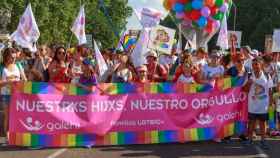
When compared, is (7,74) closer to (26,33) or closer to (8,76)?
(8,76)

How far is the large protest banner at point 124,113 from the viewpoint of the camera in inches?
395

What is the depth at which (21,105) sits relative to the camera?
32.8 feet

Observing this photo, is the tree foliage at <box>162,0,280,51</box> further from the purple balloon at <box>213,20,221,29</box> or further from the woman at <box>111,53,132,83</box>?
the woman at <box>111,53,132,83</box>

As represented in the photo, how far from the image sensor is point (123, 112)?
10.4m

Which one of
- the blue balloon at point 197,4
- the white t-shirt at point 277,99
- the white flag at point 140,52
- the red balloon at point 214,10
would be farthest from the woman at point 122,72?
the red balloon at point 214,10

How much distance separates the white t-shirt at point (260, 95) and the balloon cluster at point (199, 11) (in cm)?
720

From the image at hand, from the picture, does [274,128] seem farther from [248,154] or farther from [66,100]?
[66,100]

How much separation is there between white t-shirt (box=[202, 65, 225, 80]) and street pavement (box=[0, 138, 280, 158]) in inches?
53.1

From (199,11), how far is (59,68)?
25.3 feet

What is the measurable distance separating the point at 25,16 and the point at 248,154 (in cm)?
686

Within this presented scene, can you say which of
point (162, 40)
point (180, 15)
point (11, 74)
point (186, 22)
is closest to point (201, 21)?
point (186, 22)

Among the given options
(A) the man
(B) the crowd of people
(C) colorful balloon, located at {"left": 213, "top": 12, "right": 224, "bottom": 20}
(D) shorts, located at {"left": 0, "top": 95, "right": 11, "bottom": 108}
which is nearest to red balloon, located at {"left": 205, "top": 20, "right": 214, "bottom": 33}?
(C) colorful balloon, located at {"left": 213, "top": 12, "right": 224, "bottom": 20}

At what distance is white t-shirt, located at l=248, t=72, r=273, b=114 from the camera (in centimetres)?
1033

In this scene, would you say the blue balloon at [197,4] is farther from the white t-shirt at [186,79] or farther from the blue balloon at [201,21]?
the white t-shirt at [186,79]
